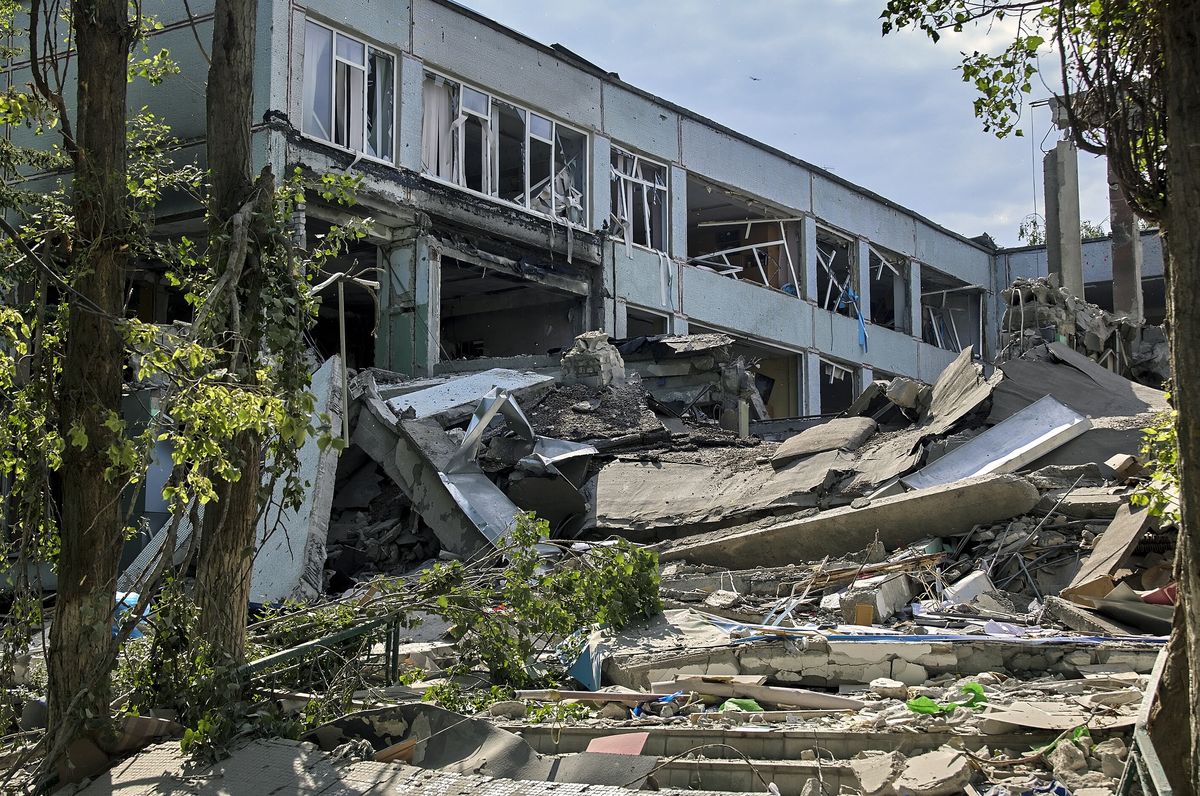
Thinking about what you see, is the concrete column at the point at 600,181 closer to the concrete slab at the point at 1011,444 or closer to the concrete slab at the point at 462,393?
the concrete slab at the point at 462,393

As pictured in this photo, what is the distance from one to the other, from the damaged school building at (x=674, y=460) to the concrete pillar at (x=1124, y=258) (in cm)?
8

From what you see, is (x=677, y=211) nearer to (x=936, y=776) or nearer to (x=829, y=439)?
(x=829, y=439)

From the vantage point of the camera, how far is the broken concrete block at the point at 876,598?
8188 millimetres

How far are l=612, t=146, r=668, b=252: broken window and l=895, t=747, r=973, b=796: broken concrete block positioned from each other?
58.1ft

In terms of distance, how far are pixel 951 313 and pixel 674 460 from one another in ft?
70.5

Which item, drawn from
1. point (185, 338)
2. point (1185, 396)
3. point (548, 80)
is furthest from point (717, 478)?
point (548, 80)

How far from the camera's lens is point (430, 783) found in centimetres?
527

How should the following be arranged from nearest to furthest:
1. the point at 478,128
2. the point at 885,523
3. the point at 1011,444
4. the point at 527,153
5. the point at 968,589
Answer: the point at 968,589, the point at 885,523, the point at 1011,444, the point at 478,128, the point at 527,153

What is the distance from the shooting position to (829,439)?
40.9 ft

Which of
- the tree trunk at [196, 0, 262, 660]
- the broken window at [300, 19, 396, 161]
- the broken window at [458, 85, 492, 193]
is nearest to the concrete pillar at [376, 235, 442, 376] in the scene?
the broken window at [300, 19, 396, 161]

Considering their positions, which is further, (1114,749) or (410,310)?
(410,310)

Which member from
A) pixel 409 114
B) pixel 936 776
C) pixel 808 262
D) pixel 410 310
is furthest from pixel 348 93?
pixel 936 776

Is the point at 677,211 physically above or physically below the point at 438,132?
below

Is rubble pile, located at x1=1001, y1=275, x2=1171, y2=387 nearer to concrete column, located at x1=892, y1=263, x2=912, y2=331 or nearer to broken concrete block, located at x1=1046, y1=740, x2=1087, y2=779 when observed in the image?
broken concrete block, located at x1=1046, y1=740, x2=1087, y2=779
